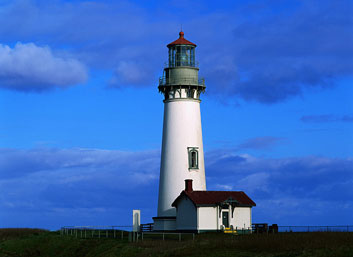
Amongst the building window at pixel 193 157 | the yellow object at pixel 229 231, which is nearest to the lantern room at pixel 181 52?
the building window at pixel 193 157

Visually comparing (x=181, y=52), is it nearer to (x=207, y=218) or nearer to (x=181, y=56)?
(x=181, y=56)

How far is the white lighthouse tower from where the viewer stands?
5656 cm

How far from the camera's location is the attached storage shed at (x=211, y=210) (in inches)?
2064

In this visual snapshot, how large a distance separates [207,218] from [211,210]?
2.48 feet

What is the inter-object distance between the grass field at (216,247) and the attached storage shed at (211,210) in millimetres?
3184

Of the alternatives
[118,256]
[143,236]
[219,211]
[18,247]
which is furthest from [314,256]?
[18,247]

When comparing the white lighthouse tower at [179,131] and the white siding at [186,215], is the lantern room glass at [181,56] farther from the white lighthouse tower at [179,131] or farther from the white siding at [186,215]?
the white siding at [186,215]

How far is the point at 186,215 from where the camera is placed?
176 ft

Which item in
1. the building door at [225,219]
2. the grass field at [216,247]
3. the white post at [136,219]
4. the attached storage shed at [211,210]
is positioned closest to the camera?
the grass field at [216,247]

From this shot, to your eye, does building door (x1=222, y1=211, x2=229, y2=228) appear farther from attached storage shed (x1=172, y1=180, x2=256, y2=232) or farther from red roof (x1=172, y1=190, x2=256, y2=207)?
red roof (x1=172, y1=190, x2=256, y2=207)

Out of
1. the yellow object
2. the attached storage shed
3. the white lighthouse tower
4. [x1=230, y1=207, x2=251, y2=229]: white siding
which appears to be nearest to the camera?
the yellow object

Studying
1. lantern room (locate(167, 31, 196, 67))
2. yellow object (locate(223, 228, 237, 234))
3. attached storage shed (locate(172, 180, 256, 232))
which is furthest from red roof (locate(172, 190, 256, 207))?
lantern room (locate(167, 31, 196, 67))

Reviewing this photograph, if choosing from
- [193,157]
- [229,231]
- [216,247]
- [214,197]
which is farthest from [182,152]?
[216,247]

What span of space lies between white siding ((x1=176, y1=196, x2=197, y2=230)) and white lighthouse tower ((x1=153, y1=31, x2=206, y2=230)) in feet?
6.00
